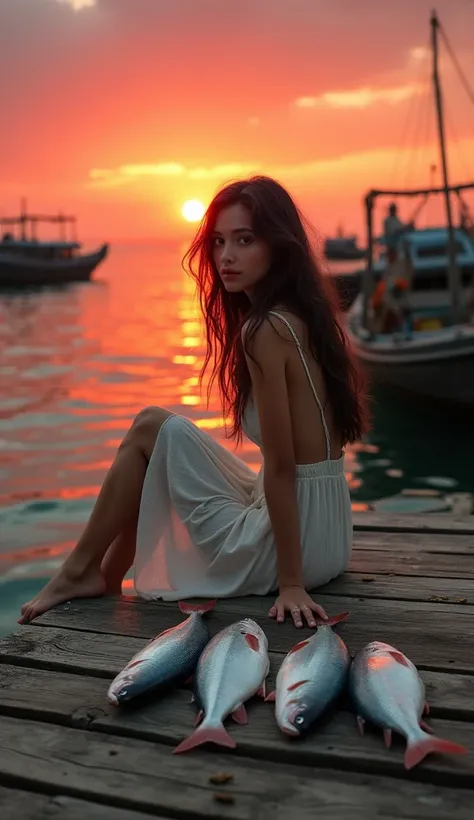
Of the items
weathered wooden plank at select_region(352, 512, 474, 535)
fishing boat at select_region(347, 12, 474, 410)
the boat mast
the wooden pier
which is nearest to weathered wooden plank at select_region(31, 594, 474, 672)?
the wooden pier

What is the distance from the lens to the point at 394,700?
232cm

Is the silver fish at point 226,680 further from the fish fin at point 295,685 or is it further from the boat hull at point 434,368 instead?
the boat hull at point 434,368

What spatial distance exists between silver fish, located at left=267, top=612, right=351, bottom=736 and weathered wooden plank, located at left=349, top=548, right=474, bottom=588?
1239mm

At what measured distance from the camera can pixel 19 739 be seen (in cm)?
238

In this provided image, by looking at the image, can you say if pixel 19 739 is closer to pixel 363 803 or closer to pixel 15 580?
pixel 363 803

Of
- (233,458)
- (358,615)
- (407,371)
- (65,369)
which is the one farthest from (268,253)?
(65,369)

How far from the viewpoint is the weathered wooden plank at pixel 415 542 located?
4298mm

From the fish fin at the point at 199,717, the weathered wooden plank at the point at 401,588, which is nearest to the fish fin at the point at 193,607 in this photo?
the weathered wooden plank at the point at 401,588

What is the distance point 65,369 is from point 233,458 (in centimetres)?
1616

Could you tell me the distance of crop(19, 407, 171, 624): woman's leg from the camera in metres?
3.46

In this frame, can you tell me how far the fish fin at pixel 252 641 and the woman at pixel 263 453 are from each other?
1.52 feet

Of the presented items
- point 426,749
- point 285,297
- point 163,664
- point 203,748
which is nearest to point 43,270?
point 285,297

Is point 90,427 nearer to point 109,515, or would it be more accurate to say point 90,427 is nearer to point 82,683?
point 109,515

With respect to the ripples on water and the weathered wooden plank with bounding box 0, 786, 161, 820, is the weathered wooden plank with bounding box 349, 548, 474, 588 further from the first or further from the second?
the weathered wooden plank with bounding box 0, 786, 161, 820
